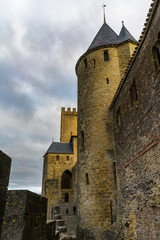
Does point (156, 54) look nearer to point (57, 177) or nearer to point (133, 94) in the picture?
point (133, 94)

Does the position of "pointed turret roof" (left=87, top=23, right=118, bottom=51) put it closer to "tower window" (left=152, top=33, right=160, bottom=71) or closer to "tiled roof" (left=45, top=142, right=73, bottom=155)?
"tower window" (left=152, top=33, right=160, bottom=71)

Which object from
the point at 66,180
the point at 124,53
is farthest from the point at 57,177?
the point at 124,53

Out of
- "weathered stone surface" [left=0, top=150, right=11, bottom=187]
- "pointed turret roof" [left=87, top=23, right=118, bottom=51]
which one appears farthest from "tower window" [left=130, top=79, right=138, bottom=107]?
"pointed turret roof" [left=87, top=23, right=118, bottom=51]

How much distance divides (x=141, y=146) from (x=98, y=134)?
4746mm

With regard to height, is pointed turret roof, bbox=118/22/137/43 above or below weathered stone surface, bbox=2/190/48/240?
above

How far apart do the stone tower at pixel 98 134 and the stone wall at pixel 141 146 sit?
105cm

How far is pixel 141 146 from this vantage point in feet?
24.2

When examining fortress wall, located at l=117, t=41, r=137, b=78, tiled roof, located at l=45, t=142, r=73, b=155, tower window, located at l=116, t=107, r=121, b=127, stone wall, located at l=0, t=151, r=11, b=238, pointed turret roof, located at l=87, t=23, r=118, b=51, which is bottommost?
stone wall, located at l=0, t=151, r=11, b=238

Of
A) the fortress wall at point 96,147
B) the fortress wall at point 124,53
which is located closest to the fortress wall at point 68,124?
the fortress wall at point 96,147

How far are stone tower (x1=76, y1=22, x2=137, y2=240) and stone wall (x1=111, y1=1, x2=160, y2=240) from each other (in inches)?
41.4

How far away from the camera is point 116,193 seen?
10.4 m

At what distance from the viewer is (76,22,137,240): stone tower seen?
1033cm

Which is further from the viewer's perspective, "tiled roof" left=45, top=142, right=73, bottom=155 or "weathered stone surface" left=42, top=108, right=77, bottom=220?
"tiled roof" left=45, top=142, right=73, bottom=155

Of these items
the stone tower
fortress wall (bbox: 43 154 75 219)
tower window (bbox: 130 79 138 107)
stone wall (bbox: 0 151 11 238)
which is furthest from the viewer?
fortress wall (bbox: 43 154 75 219)
